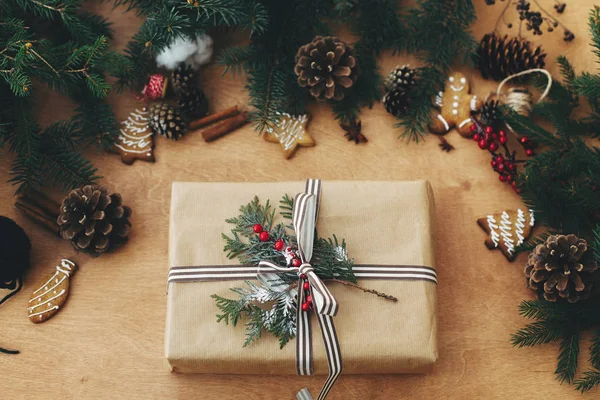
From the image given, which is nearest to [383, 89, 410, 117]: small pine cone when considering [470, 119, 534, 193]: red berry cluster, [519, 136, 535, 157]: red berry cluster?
[470, 119, 534, 193]: red berry cluster

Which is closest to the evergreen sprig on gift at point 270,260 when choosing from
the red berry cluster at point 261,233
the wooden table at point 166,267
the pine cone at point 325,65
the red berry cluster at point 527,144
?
the red berry cluster at point 261,233

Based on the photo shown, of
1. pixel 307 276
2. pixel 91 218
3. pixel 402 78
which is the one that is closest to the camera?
pixel 307 276

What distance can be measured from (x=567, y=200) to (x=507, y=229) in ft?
0.45

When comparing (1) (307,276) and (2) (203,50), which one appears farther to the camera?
(2) (203,50)

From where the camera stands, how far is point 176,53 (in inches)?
50.7

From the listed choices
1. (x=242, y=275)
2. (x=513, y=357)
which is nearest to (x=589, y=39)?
(x=513, y=357)

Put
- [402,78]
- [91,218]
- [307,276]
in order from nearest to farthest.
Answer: [307,276]
[91,218]
[402,78]

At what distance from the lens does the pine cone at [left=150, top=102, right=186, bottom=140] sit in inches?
50.7

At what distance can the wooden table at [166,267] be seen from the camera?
119 centimetres

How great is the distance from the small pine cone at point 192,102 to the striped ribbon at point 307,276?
13.6 inches

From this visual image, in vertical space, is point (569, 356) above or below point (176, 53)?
below

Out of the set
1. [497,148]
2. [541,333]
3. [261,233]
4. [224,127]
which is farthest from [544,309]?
[224,127]

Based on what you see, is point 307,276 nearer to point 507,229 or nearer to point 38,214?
point 507,229

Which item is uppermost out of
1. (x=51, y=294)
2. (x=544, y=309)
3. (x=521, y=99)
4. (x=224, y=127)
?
(x=521, y=99)
